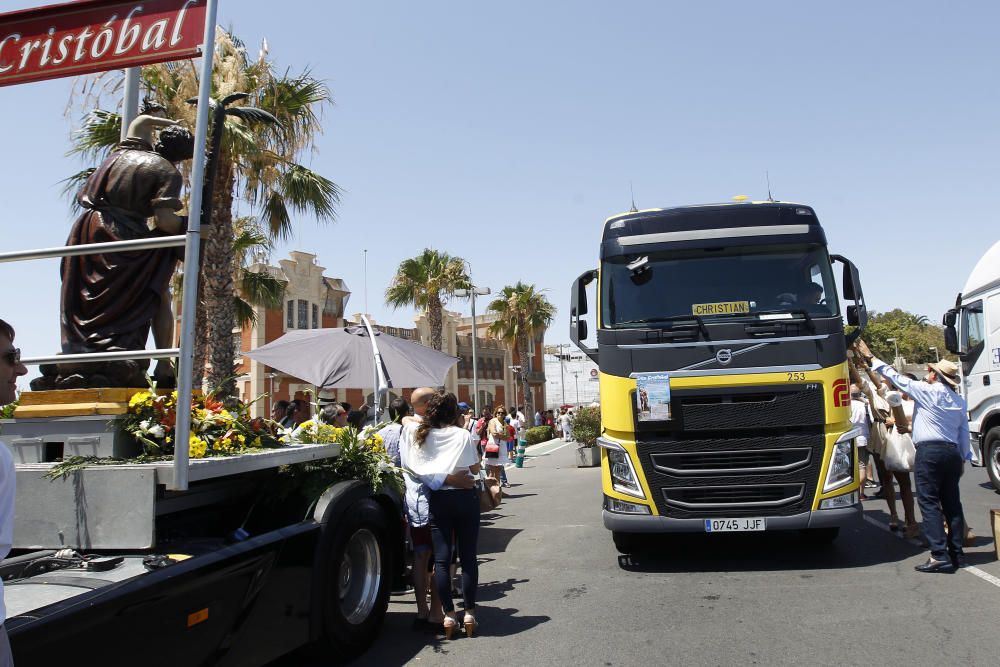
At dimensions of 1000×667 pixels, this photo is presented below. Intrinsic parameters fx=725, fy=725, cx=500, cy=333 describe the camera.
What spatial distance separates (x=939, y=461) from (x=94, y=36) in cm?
675

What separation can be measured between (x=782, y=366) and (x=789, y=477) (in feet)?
3.18

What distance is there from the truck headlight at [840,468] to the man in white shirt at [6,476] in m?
6.01

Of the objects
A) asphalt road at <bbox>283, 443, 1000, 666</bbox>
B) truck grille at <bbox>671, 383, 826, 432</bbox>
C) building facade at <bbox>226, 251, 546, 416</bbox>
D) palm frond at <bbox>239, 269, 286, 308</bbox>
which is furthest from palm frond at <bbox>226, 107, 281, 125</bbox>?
palm frond at <bbox>239, 269, 286, 308</bbox>

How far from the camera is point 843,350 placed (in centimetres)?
646

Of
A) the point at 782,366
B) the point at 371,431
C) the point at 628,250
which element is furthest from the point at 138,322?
the point at 782,366

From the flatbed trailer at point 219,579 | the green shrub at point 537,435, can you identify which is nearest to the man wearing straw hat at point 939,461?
the flatbed trailer at point 219,579

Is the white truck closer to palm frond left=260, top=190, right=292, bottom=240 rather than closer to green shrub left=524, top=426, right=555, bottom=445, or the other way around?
palm frond left=260, top=190, right=292, bottom=240

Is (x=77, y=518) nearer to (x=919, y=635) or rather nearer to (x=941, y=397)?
(x=919, y=635)

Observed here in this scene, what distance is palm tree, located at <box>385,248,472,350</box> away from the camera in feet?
99.4

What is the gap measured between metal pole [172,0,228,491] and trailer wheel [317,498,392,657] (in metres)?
1.25

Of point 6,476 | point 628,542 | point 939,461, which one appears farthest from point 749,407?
point 6,476

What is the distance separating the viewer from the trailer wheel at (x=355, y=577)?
416 centimetres

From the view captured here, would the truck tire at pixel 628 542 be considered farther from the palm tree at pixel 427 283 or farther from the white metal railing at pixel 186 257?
the palm tree at pixel 427 283

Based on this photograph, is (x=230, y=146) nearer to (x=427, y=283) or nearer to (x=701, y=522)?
(x=701, y=522)
